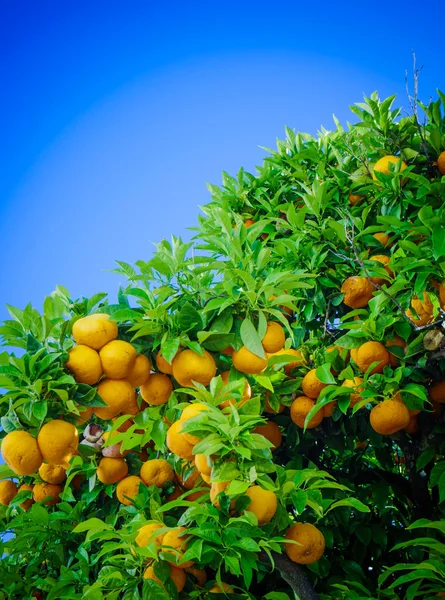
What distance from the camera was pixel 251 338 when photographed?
5.56 feet

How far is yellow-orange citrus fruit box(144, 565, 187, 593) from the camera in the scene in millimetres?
1853

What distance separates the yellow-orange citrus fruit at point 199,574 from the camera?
207 centimetres

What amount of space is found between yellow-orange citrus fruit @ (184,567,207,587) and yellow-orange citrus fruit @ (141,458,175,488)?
37 cm

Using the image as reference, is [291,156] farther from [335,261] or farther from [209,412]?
[209,412]

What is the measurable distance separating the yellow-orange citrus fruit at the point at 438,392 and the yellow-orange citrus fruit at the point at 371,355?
0.35 m

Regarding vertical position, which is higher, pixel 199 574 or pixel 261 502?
pixel 261 502

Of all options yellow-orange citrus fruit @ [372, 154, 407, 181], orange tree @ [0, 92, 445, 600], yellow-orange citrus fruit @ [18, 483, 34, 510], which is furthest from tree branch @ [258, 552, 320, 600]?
yellow-orange citrus fruit @ [372, 154, 407, 181]

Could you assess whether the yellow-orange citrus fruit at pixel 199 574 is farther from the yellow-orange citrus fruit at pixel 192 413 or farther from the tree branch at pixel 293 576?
the yellow-orange citrus fruit at pixel 192 413

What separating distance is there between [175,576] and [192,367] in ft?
2.52

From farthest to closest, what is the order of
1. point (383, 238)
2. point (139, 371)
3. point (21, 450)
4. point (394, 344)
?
point (383, 238)
point (394, 344)
point (139, 371)
point (21, 450)

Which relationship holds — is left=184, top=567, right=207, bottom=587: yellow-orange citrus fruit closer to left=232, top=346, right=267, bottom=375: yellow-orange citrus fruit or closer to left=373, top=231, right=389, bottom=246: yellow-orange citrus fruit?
left=232, top=346, right=267, bottom=375: yellow-orange citrus fruit

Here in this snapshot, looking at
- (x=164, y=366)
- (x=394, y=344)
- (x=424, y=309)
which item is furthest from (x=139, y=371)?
(x=424, y=309)

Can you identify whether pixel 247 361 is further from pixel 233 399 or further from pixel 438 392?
pixel 438 392

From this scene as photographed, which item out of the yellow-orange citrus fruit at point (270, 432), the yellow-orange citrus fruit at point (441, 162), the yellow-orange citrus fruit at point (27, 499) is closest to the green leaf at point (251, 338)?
the yellow-orange citrus fruit at point (270, 432)
